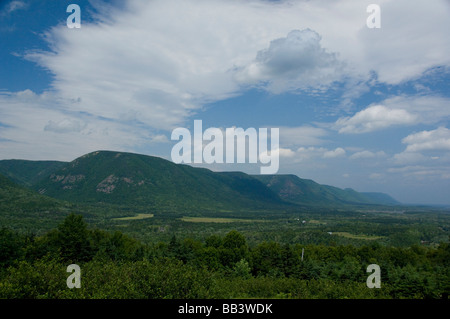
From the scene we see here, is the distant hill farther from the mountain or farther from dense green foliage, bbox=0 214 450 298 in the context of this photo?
dense green foliage, bbox=0 214 450 298

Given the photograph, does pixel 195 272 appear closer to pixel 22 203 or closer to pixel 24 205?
pixel 24 205

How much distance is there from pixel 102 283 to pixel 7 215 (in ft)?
470

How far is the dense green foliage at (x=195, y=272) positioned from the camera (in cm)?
2000

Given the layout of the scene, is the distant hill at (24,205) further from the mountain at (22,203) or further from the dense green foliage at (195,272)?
the dense green foliage at (195,272)

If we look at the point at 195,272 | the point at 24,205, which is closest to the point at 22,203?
the point at 24,205

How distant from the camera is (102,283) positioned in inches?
896

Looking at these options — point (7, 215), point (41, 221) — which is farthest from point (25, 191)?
point (41, 221)

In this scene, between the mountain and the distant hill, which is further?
the mountain

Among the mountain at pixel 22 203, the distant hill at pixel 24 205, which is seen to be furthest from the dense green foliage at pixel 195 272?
the mountain at pixel 22 203

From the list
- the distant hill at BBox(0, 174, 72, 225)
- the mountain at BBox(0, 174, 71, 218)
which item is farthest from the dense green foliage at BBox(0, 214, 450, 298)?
the mountain at BBox(0, 174, 71, 218)

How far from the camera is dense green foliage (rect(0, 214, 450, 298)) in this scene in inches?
787

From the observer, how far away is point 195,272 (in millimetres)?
23438

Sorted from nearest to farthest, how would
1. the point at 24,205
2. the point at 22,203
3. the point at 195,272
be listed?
the point at 195,272, the point at 24,205, the point at 22,203
